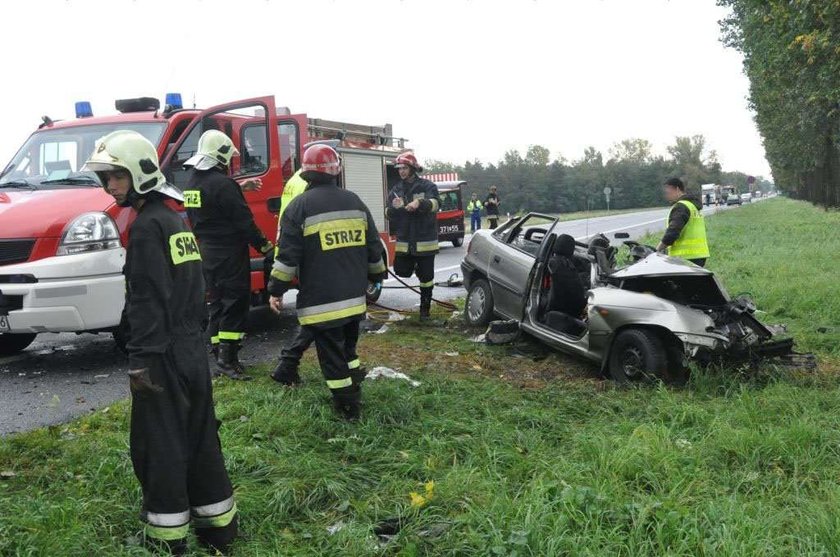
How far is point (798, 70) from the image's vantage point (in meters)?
17.2

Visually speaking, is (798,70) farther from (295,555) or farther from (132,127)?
(295,555)

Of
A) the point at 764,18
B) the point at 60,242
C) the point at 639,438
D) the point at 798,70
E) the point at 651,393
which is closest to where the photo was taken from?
the point at 639,438

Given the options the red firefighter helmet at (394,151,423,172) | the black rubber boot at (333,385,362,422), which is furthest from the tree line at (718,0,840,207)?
the black rubber boot at (333,385,362,422)

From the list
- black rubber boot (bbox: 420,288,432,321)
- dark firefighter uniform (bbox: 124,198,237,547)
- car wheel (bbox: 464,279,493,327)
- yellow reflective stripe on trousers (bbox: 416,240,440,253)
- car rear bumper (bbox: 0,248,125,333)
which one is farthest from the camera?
black rubber boot (bbox: 420,288,432,321)

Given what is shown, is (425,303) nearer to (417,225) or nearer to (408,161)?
(417,225)

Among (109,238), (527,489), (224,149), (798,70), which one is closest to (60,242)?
(109,238)

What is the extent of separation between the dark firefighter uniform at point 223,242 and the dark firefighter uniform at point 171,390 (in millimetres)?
2527

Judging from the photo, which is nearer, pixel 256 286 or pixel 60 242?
pixel 60 242

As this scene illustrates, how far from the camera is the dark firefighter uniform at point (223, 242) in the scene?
536cm

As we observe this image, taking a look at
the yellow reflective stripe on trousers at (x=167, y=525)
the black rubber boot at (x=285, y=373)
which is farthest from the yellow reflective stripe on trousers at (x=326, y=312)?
the yellow reflective stripe on trousers at (x=167, y=525)

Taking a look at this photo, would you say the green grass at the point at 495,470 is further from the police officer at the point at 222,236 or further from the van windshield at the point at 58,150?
the van windshield at the point at 58,150

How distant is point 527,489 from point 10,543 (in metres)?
2.18

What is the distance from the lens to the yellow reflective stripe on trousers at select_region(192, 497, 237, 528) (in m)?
2.88

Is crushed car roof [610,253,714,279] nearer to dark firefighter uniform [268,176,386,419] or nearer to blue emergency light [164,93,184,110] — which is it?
dark firefighter uniform [268,176,386,419]
